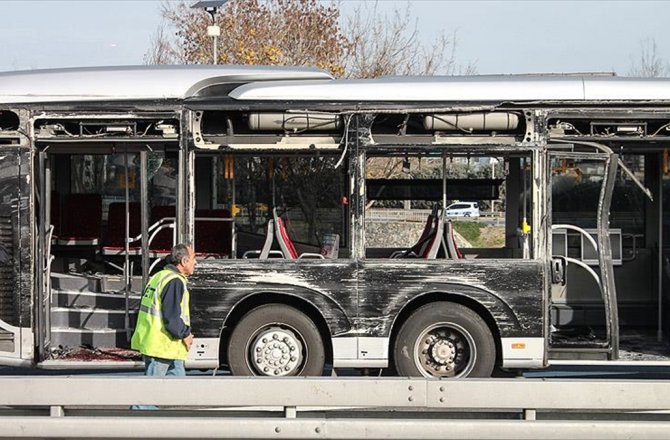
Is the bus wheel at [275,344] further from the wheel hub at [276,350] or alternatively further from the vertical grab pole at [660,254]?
the vertical grab pole at [660,254]

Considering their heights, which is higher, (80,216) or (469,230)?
(80,216)

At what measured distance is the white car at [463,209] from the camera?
35.5 feet

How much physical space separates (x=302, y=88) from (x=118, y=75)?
1759 mm

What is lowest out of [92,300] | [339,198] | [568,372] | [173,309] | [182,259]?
[568,372]

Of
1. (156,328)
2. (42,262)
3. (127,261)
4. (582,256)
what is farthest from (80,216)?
(582,256)

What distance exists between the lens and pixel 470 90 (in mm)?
10477

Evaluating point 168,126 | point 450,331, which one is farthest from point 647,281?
point 168,126

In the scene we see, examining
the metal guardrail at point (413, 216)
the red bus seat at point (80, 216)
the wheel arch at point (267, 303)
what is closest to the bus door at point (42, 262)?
the red bus seat at point (80, 216)

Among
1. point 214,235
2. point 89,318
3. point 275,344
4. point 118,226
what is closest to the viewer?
point 275,344

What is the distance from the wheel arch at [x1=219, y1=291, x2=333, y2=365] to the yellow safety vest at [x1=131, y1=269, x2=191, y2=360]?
1847 mm

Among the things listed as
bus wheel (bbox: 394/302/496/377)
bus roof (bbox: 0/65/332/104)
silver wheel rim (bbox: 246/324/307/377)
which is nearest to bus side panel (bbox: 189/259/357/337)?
silver wheel rim (bbox: 246/324/307/377)

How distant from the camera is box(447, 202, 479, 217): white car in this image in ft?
35.5

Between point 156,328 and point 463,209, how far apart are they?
141 inches

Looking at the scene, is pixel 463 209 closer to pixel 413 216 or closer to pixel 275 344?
pixel 413 216
